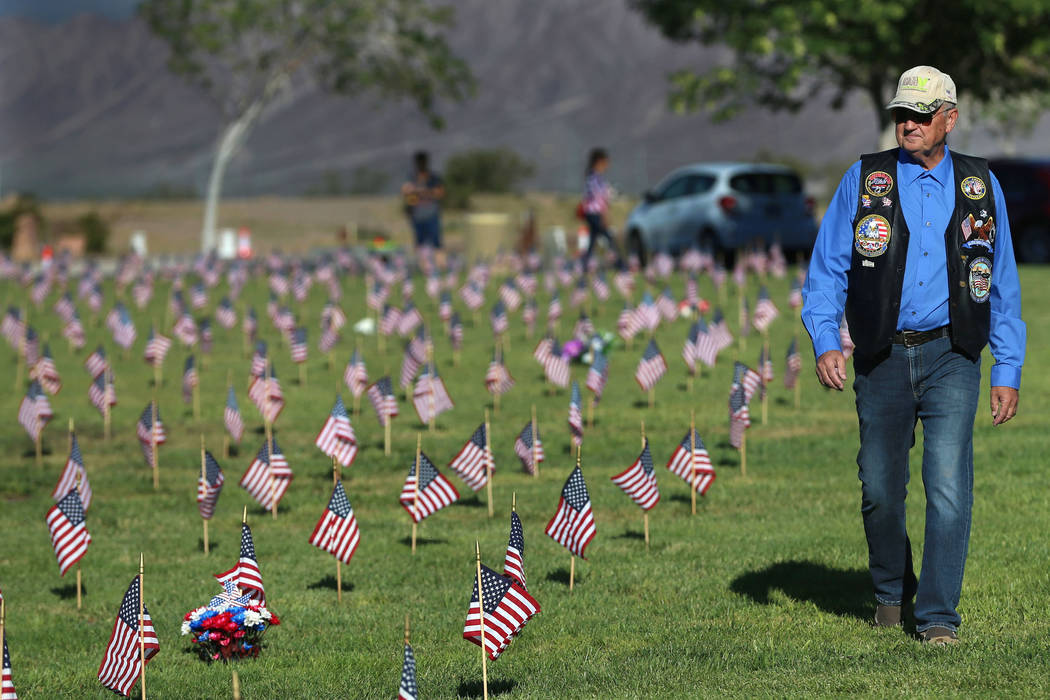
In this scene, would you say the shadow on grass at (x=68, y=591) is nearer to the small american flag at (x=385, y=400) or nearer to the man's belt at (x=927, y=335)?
the small american flag at (x=385, y=400)

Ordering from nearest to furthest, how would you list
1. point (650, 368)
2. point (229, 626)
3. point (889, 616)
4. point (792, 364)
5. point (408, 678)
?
point (408, 678), point (889, 616), point (229, 626), point (650, 368), point (792, 364)

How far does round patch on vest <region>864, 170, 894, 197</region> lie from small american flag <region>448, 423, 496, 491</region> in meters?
3.89

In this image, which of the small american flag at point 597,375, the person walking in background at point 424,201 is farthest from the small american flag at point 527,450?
the person walking in background at point 424,201

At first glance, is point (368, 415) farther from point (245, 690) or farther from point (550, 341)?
point (245, 690)

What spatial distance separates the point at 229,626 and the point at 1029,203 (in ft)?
71.8

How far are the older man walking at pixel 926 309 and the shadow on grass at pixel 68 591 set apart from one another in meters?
4.12

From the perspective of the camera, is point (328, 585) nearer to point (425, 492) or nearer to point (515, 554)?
point (425, 492)

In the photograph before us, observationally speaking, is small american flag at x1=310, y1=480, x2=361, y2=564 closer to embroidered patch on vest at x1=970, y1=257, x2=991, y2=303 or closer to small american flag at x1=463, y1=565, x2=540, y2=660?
small american flag at x1=463, y1=565, x2=540, y2=660

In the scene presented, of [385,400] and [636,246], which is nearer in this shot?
[385,400]

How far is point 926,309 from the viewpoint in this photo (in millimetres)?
6441

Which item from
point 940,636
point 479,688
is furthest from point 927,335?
point 479,688

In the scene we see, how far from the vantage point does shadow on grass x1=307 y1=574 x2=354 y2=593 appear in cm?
856

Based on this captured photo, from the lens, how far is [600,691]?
21.4 ft

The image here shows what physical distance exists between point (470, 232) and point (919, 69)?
27831 mm
